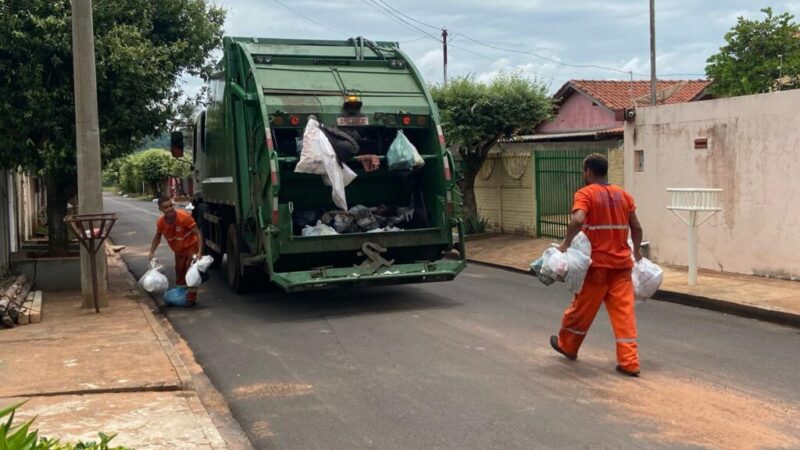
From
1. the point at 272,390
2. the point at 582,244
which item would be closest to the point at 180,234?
the point at 272,390

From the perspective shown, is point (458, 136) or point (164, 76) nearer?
point (164, 76)

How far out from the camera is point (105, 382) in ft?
19.1

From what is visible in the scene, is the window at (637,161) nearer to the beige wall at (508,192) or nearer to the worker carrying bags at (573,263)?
Result: the beige wall at (508,192)

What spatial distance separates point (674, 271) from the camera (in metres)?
11.6

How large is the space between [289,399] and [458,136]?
11721 mm

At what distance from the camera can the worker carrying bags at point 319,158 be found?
866cm

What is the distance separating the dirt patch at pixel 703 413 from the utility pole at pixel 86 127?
20.4 feet

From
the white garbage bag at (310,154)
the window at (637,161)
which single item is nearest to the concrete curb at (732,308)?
the window at (637,161)

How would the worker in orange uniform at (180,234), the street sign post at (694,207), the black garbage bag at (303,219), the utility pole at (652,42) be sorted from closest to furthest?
the black garbage bag at (303,219), the worker in orange uniform at (180,234), the street sign post at (694,207), the utility pole at (652,42)

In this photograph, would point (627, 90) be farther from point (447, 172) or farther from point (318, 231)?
point (318, 231)

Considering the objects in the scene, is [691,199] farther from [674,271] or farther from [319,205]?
[319,205]

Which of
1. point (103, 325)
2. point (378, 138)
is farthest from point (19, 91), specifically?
point (378, 138)

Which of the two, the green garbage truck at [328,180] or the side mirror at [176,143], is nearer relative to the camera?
the green garbage truck at [328,180]

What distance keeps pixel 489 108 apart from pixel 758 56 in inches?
498
